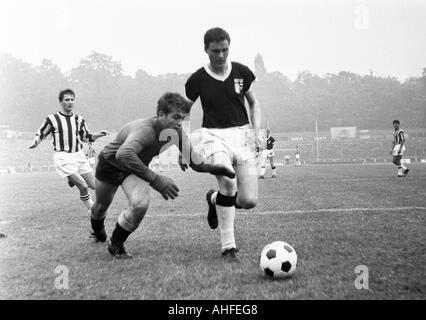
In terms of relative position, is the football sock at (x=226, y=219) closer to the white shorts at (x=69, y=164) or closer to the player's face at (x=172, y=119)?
the player's face at (x=172, y=119)

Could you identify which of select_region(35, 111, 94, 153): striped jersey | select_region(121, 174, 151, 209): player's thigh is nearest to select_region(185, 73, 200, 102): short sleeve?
select_region(121, 174, 151, 209): player's thigh

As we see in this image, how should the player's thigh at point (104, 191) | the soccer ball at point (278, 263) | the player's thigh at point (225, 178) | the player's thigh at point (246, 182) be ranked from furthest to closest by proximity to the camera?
the player's thigh at point (104, 191) < the player's thigh at point (246, 182) < the player's thigh at point (225, 178) < the soccer ball at point (278, 263)

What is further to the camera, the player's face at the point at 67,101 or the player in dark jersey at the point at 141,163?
the player's face at the point at 67,101

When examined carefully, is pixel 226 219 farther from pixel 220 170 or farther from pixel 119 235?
pixel 119 235

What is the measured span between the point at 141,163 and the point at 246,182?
4.73 ft

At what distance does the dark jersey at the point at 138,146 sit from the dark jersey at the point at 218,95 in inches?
23.2

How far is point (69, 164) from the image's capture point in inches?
338

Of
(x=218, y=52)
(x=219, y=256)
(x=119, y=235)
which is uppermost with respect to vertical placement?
(x=218, y=52)

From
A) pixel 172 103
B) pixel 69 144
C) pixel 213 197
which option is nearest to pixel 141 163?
pixel 172 103

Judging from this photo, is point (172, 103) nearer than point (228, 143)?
Yes

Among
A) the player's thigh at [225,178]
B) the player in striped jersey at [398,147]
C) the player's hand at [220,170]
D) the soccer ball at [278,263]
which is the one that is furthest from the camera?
the player in striped jersey at [398,147]

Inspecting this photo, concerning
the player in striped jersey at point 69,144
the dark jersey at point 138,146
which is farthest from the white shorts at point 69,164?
the dark jersey at point 138,146

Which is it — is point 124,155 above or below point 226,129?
below

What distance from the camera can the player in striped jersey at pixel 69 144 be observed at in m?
8.52
